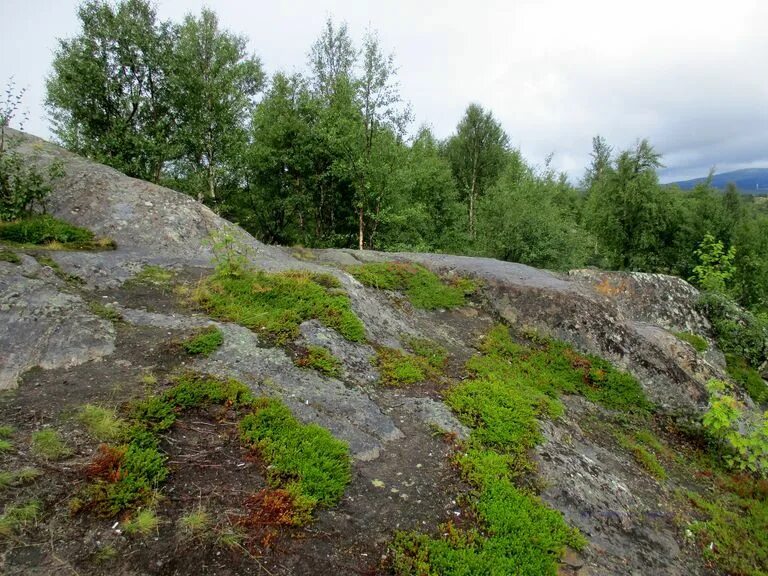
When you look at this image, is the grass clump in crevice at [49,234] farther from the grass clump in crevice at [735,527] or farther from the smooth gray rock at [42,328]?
the grass clump in crevice at [735,527]

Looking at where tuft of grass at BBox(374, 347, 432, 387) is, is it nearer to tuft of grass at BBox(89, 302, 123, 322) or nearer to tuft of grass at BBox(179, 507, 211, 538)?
tuft of grass at BBox(179, 507, 211, 538)

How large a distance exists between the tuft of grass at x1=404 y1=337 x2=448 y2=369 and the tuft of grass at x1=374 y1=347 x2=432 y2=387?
0.29 m

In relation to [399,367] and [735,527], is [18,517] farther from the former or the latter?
[735,527]

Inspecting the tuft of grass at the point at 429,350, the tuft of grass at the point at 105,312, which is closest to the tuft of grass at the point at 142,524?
the tuft of grass at the point at 105,312

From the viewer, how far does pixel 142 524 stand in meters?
4.09

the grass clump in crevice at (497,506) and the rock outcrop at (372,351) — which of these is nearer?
the grass clump in crevice at (497,506)

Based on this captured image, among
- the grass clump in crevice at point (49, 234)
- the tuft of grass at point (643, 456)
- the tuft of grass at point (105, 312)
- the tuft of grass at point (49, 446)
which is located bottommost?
the tuft of grass at point (643, 456)

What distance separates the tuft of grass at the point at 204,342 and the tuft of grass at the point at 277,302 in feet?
2.59

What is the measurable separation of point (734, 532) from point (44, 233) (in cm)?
1726

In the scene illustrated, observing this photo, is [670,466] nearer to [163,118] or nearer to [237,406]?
[237,406]

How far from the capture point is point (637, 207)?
31859mm

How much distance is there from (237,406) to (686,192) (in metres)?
43.8

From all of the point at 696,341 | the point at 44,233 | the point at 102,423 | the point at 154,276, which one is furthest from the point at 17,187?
the point at 696,341

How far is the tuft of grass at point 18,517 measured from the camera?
12.3ft
